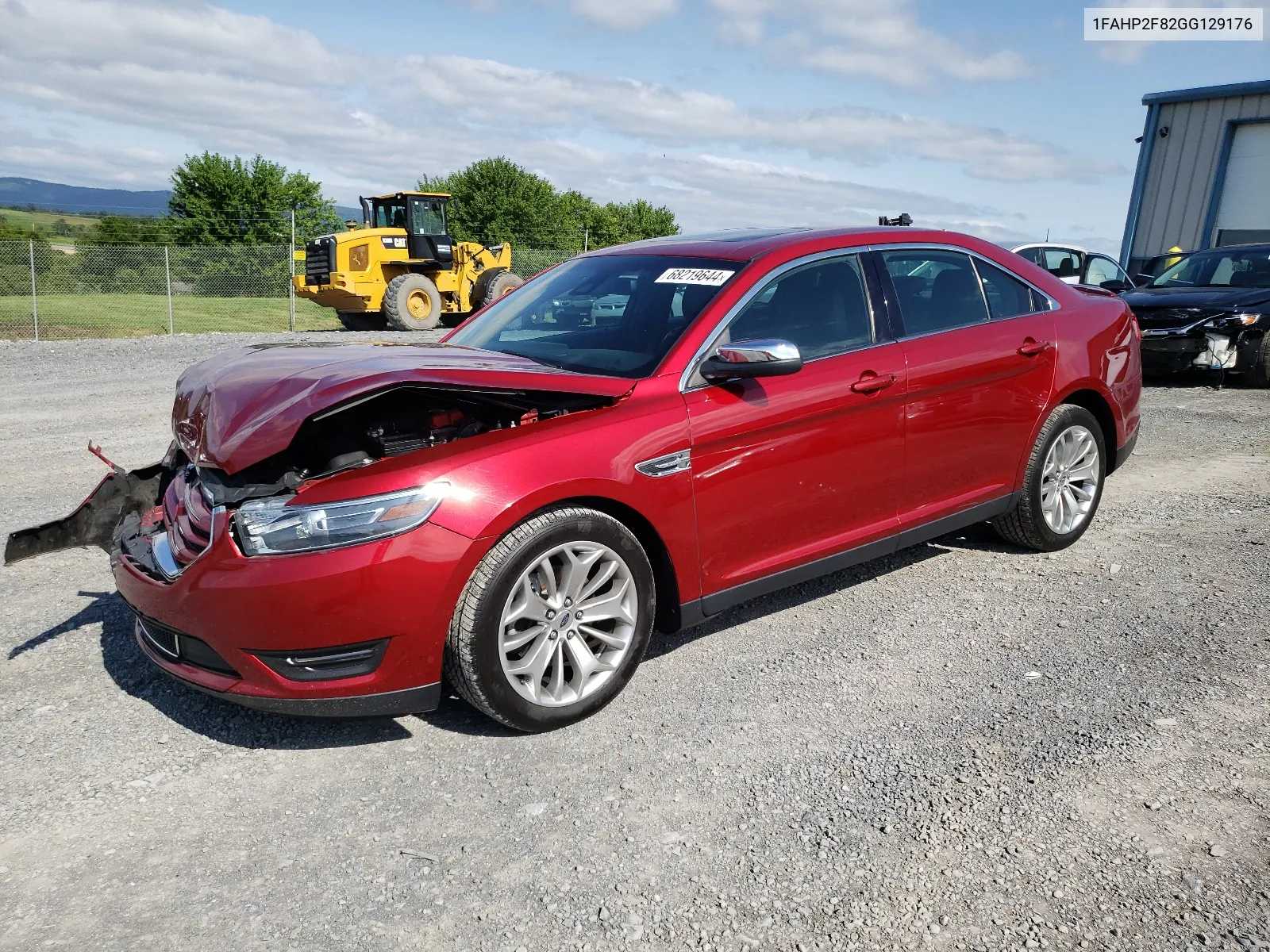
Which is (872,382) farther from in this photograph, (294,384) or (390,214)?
(390,214)

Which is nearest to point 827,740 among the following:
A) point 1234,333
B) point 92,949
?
point 92,949

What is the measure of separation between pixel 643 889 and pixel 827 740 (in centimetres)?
102

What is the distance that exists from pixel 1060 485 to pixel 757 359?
7.98 feet

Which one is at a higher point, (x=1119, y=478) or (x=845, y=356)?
(x=845, y=356)

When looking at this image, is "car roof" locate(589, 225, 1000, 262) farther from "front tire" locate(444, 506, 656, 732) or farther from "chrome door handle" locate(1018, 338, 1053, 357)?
"front tire" locate(444, 506, 656, 732)

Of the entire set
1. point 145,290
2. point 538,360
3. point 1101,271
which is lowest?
point 145,290

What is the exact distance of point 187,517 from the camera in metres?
3.57

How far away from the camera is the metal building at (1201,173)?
2147 cm

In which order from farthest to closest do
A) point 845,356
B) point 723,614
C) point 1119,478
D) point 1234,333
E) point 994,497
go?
1. point 1234,333
2. point 1119,478
3. point 994,497
4. point 723,614
5. point 845,356

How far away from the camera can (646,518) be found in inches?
141

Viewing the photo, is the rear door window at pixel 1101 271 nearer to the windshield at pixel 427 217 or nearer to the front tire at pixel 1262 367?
the front tire at pixel 1262 367

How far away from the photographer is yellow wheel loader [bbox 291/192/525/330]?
69.5 ft

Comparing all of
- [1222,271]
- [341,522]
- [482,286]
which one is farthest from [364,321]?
[341,522]

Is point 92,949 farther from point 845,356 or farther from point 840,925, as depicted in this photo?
point 845,356
